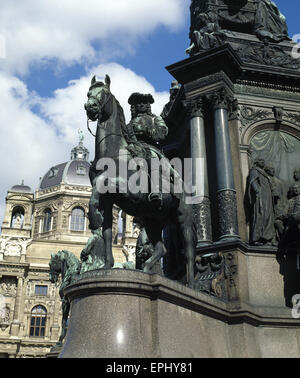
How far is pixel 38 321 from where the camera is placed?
59.1 m

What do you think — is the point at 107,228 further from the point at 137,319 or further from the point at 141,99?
the point at 141,99

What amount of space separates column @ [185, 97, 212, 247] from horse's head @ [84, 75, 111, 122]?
3.16 metres

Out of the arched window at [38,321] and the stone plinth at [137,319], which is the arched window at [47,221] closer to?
the arched window at [38,321]

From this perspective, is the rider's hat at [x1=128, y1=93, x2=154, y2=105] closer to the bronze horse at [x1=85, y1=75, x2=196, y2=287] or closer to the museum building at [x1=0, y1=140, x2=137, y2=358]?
the bronze horse at [x1=85, y1=75, x2=196, y2=287]

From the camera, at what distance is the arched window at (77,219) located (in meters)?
71.2

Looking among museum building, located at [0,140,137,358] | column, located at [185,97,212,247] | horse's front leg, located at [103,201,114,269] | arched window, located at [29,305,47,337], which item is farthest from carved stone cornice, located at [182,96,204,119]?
arched window, located at [29,305,47,337]

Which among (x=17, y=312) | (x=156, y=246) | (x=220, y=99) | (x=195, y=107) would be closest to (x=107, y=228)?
(x=156, y=246)

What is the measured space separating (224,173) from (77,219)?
63.5 metres

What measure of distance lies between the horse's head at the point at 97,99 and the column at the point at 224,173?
3227 mm

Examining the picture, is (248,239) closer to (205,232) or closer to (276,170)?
(205,232)

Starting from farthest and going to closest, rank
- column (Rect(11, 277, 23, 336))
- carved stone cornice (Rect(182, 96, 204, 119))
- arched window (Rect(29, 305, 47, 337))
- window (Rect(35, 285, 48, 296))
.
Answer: window (Rect(35, 285, 48, 296))
arched window (Rect(29, 305, 47, 337))
column (Rect(11, 277, 23, 336))
carved stone cornice (Rect(182, 96, 204, 119))

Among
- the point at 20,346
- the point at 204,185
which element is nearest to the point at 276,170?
the point at 204,185

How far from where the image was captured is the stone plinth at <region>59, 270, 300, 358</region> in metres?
5.46

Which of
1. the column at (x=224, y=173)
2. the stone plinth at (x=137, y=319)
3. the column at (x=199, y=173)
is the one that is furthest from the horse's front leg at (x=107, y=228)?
the column at (x=224, y=173)
